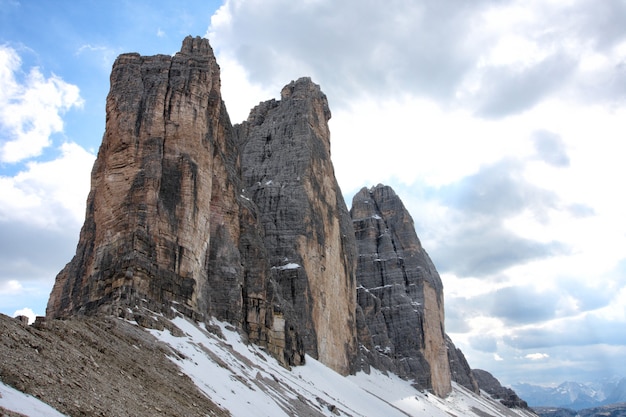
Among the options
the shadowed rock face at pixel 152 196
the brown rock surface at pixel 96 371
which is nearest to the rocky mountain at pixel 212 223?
the shadowed rock face at pixel 152 196

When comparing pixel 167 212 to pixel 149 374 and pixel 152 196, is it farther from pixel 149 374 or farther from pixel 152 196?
pixel 149 374

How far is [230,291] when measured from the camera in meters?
42.1

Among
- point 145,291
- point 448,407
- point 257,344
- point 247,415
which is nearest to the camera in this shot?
point 247,415

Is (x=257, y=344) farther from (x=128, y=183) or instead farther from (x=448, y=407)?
(x=448, y=407)

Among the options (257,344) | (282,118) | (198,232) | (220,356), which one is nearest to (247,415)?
(220,356)

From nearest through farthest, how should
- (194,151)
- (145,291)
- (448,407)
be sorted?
(145,291) → (194,151) → (448,407)

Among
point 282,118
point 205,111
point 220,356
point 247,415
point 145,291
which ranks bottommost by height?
point 247,415

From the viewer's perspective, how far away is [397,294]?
97.8 m

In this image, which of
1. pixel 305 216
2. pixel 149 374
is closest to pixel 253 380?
pixel 149 374

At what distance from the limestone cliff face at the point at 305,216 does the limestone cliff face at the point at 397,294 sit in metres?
14.9

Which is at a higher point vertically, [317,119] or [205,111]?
[317,119]

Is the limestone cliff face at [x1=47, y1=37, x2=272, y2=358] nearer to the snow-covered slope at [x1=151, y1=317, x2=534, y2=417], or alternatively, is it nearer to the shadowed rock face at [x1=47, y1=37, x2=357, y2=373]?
the shadowed rock face at [x1=47, y1=37, x2=357, y2=373]

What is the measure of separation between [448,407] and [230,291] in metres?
50.8

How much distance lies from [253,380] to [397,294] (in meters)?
70.0
